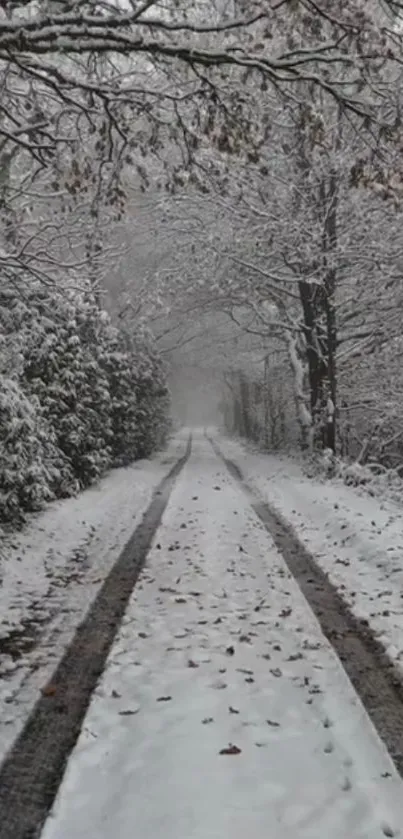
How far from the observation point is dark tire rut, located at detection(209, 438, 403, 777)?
4754mm

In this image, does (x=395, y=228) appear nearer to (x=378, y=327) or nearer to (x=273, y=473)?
(x=378, y=327)

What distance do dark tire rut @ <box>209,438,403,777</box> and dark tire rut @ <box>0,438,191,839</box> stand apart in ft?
6.55

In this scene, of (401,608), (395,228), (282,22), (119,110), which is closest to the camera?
(282,22)

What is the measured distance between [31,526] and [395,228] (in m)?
10.7

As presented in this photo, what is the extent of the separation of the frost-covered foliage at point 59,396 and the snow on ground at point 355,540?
4.41 metres

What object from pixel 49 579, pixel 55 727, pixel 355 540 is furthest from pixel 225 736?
pixel 355 540

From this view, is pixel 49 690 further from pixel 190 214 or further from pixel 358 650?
pixel 190 214

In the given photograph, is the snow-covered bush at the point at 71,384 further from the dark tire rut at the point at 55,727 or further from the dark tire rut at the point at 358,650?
the dark tire rut at the point at 358,650

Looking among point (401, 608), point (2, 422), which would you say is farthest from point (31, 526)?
point (401, 608)

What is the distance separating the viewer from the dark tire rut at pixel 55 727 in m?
3.84

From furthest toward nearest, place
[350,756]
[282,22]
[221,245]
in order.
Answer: [221,245] → [282,22] → [350,756]

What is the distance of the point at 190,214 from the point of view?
18.5 m

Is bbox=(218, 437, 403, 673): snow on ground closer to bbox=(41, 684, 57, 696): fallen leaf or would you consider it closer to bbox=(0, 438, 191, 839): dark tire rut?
bbox=(0, 438, 191, 839): dark tire rut

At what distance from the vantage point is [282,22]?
5051 millimetres
